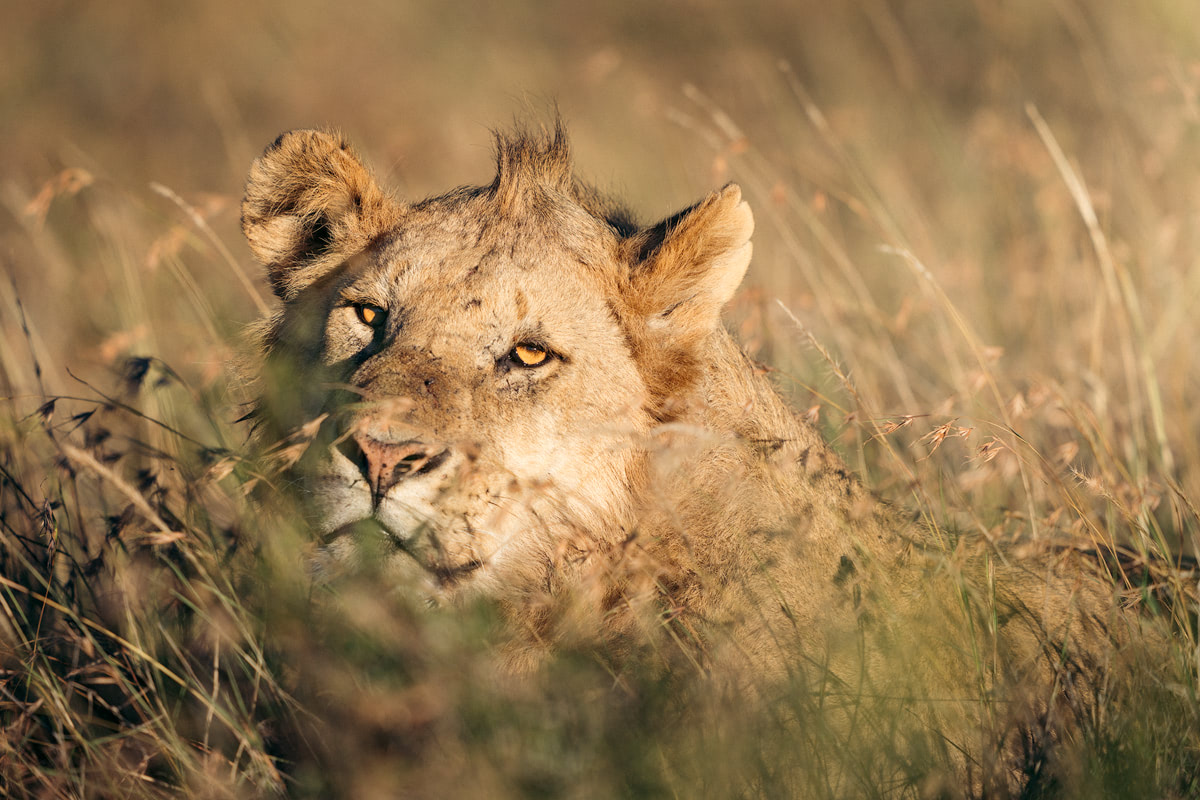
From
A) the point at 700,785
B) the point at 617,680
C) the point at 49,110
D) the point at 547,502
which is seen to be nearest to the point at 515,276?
the point at 547,502

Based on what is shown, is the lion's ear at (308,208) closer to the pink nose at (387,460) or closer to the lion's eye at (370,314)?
the lion's eye at (370,314)

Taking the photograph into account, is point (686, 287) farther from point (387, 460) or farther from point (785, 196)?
point (785, 196)

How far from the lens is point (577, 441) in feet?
10.8

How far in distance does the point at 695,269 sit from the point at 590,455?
72 cm

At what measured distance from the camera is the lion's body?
115 inches

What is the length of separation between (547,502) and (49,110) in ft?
38.3

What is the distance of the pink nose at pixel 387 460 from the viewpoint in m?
2.77

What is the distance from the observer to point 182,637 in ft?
12.0

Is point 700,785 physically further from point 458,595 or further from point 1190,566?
point 1190,566

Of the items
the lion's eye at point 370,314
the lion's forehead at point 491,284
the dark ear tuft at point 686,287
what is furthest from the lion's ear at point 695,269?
the lion's eye at point 370,314

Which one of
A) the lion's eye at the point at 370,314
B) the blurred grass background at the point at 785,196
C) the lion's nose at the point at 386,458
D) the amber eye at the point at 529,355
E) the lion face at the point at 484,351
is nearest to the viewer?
the lion's nose at the point at 386,458

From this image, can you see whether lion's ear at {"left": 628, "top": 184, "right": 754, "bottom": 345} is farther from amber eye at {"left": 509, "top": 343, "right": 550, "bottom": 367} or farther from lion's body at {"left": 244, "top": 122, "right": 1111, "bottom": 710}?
amber eye at {"left": 509, "top": 343, "right": 550, "bottom": 367}

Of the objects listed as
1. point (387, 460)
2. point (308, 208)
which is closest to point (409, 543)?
point (387, 460)

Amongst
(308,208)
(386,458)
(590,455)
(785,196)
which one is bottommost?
(590,455)
